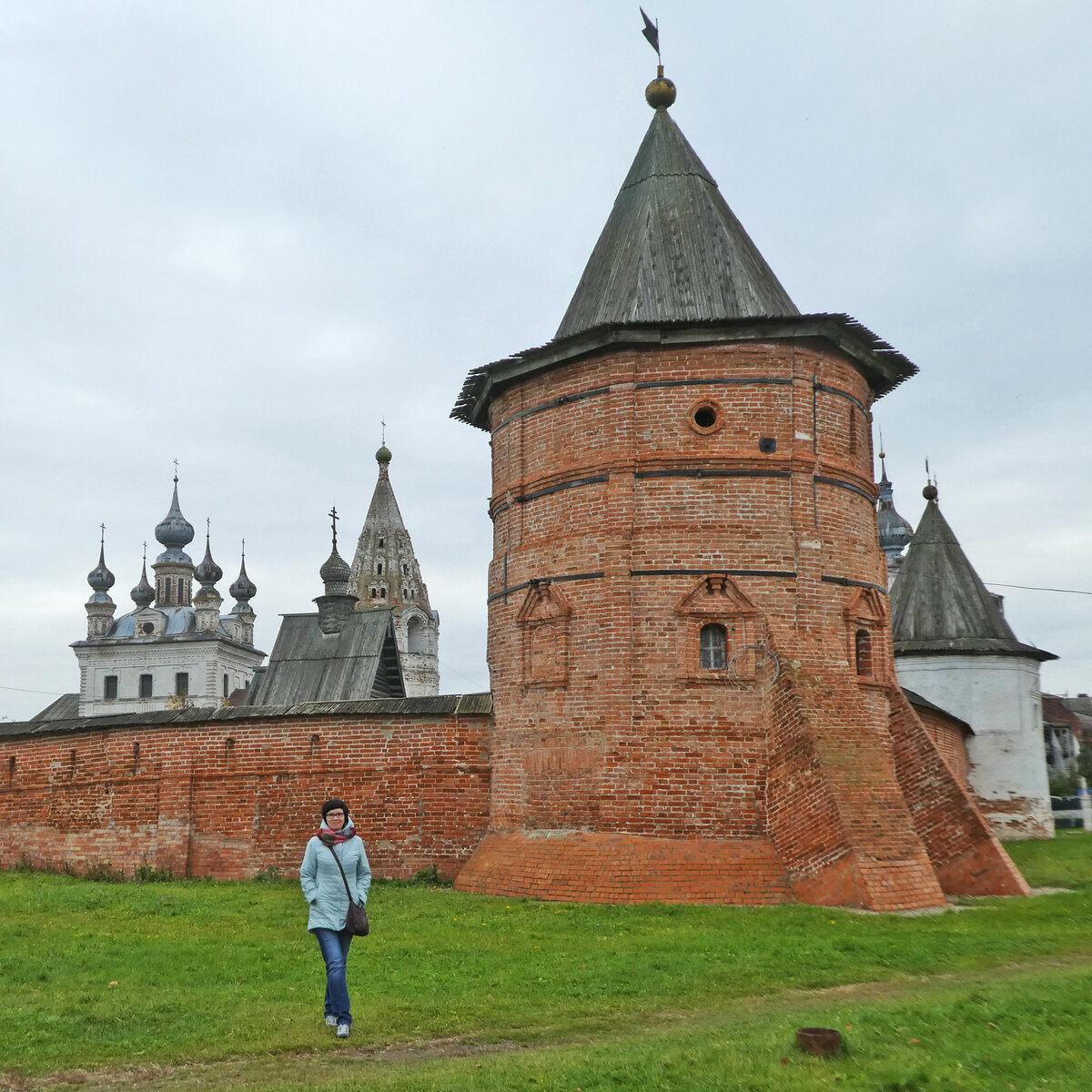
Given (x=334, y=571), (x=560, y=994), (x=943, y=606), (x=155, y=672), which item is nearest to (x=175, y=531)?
(x=155, y=672)

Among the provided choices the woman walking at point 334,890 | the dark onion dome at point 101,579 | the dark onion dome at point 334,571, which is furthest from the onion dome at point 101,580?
the woman walking at point 334,890

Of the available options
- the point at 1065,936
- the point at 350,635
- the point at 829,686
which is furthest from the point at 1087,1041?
the point at 350,635

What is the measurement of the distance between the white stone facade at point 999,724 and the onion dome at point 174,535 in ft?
203

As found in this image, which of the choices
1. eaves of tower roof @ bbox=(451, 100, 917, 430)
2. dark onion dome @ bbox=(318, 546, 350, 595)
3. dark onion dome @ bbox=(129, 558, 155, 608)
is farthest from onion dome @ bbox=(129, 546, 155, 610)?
eaves of tower roof @ bbox=(451, 100, 917, 430)

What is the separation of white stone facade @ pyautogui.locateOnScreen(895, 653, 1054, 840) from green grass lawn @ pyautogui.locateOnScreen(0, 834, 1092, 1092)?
10346 millimetres

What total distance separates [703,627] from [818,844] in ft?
9.32

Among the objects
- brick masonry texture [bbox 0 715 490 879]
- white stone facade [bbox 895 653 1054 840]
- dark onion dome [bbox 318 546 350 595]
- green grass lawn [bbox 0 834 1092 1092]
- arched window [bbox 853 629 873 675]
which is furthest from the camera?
dark onion dome [bbox 318 546 350 595]

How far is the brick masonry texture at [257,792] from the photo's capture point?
614 inches

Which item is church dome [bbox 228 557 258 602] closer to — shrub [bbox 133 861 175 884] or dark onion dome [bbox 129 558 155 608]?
dark onion dome [bbox 129 558 155 608]

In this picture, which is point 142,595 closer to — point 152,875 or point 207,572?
point 207,572

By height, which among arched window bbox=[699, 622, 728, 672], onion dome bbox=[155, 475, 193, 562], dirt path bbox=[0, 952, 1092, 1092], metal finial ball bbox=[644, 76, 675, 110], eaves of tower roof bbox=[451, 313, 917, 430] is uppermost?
onion dome bbox=[155, 475, 193, 562]

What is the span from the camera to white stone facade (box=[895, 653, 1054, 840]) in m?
22.8

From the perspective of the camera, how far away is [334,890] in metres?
7.46

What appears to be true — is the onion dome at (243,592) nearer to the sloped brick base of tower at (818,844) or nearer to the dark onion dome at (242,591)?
the dark onion dome at (242,591)
